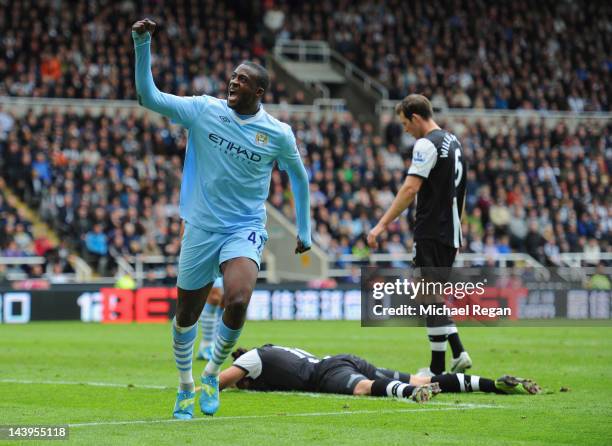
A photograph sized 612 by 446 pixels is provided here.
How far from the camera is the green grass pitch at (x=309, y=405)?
27.0 ft

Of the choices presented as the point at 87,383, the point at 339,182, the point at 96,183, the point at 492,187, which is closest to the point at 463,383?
the point at 87,383

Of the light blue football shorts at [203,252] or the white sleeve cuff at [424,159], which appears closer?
the light blue football shorts at [203,252]

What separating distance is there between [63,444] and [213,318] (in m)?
7.76

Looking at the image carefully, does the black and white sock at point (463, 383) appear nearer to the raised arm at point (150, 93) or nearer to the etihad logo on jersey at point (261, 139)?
the etihad logo on jersey at point (261, 139)

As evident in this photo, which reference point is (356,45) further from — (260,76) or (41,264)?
(260,76)

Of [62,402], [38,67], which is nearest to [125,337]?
[62,402]

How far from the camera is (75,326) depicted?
25.0 m

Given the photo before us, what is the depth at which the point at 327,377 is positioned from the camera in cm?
1104

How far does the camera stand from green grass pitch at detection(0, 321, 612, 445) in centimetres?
822

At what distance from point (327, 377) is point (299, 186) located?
210cm

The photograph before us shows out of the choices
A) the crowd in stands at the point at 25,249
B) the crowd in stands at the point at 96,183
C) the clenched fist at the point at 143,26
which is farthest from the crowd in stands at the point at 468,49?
the clenched fist at the point at 143,26

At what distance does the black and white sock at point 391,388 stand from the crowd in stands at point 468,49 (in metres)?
29.7

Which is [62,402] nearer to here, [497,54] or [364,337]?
[364,337]

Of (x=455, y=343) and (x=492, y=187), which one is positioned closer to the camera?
(x=455, y=343)
